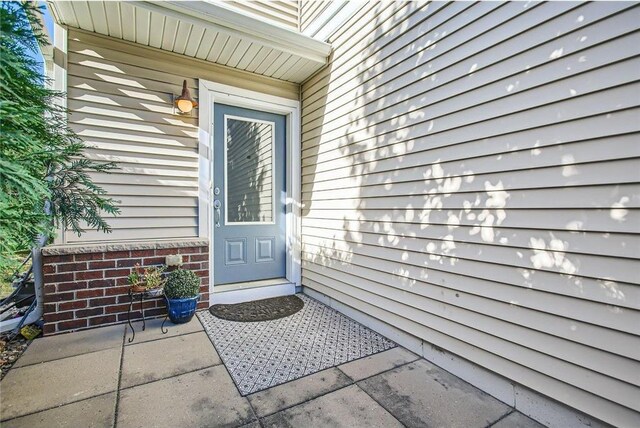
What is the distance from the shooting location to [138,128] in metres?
2.94

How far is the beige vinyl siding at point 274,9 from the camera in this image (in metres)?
3.61

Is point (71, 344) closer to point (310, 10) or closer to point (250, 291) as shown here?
point (250, 291)

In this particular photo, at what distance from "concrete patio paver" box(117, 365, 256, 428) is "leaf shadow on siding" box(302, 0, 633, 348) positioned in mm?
1439

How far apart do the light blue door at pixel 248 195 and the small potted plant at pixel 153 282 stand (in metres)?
Result: 0.71

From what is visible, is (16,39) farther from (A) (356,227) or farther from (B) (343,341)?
(B) (343,341)

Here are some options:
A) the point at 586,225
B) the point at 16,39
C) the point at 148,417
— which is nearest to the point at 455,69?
the point at 586,225

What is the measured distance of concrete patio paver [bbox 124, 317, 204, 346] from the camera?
8.38ft

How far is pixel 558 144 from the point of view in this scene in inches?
61.1

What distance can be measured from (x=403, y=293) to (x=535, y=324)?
0.96m

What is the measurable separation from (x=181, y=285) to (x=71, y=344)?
35.2 inches

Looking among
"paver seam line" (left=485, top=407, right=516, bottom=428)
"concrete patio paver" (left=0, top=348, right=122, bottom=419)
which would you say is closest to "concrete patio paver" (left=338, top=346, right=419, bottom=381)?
"paver seam line" (left=485, top=407, right=516, bottom=428)

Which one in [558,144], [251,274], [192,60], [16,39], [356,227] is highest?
[192,60]

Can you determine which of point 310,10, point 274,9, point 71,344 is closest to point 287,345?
point 71,344

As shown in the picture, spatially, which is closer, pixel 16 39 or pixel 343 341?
pixel 16 39
